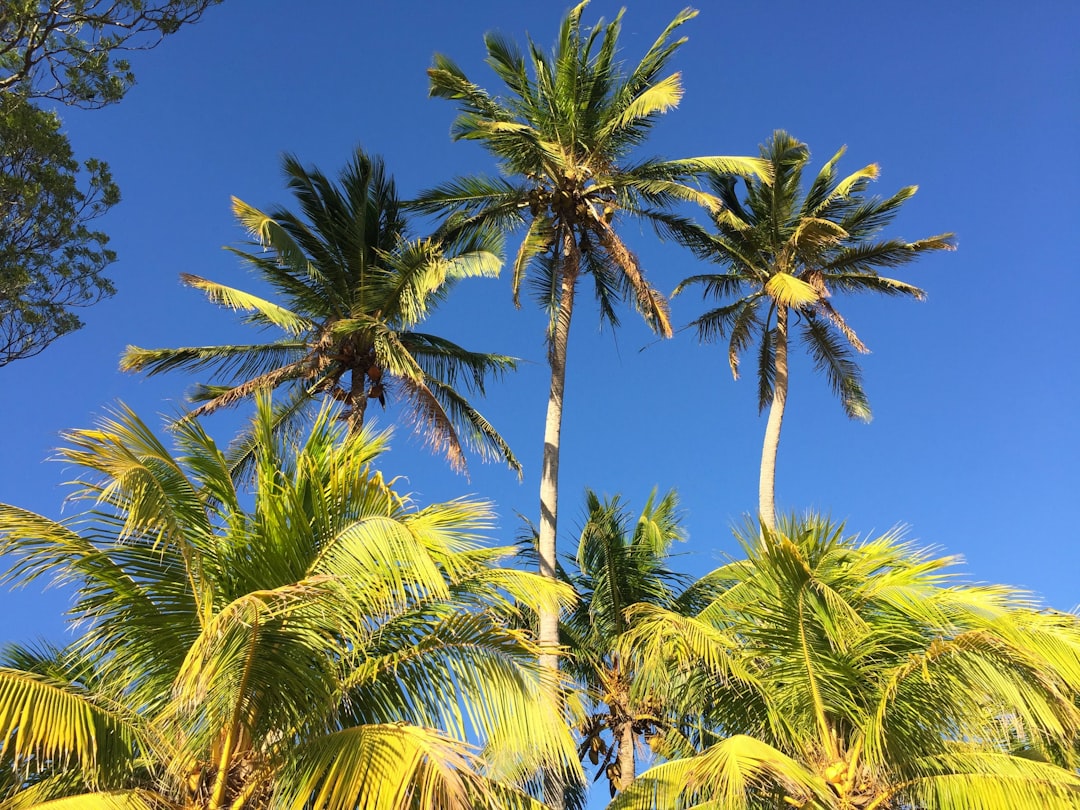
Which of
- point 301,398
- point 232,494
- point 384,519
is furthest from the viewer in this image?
point 301,398

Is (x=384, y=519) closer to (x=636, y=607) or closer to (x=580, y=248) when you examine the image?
(x=636, y=607)

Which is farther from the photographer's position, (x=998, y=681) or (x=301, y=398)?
(x=301, y=398)

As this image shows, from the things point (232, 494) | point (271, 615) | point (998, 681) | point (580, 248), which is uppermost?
point (580, 248)

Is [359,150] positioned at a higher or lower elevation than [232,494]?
higher

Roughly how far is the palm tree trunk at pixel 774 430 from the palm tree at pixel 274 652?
11933 mm

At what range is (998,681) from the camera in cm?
827

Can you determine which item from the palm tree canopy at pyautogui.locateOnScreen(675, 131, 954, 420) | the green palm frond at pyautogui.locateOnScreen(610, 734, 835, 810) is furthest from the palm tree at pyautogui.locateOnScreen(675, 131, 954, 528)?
the green palm frond at pyautogui.locateOnScreen(610, 734, 835, 810)

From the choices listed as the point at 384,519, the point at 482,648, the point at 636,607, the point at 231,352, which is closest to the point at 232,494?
the point at 384,519

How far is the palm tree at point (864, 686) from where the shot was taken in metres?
8.25

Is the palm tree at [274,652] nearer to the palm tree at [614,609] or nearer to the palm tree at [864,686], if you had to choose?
the palm tree at [864,686]

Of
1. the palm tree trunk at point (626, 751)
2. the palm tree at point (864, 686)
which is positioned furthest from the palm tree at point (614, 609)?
the palm tree at point (864, 686)

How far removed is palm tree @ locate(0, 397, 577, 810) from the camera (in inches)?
237

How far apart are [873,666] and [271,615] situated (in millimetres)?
6360

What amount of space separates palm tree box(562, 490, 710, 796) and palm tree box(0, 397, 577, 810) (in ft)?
24.6
